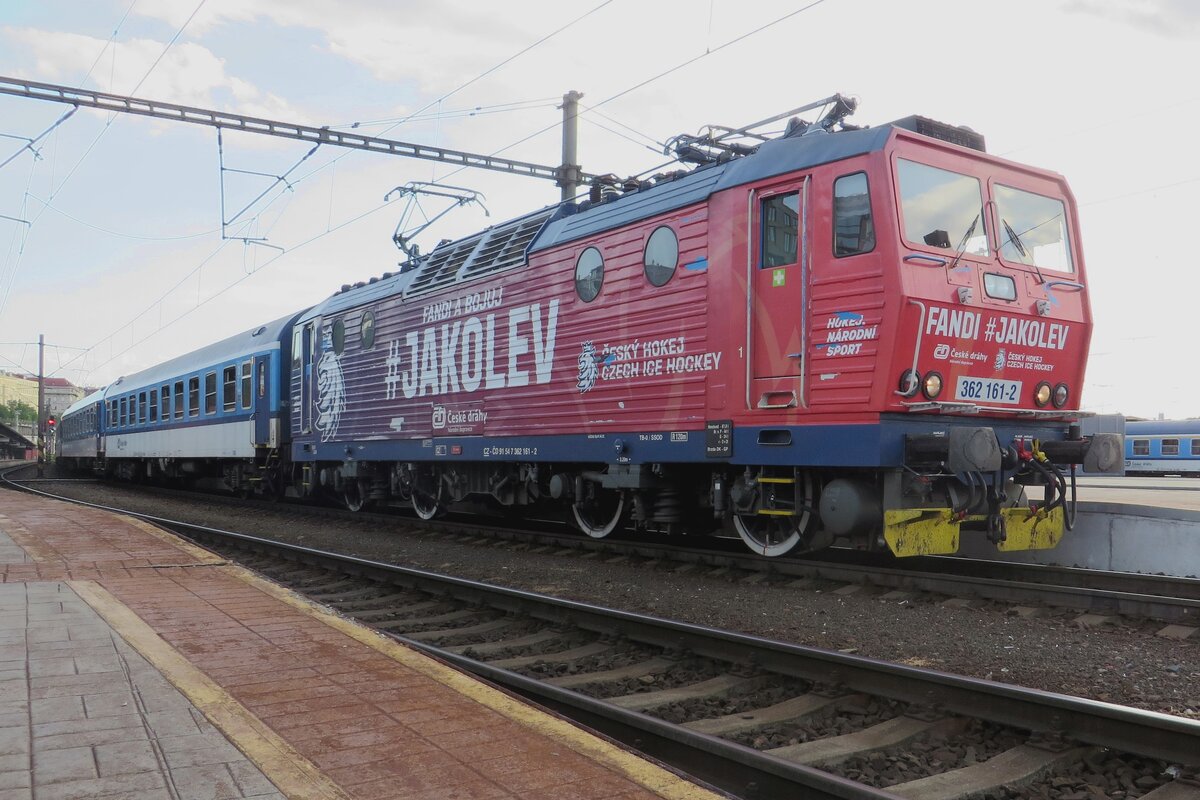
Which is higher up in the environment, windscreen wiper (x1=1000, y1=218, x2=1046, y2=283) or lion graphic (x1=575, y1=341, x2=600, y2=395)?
windscreen wiper (x1=1000, y1=218, x2=1046, y2=283)

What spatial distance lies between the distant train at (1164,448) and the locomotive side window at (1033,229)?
2811 cm

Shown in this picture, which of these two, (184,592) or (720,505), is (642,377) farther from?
(184,592)

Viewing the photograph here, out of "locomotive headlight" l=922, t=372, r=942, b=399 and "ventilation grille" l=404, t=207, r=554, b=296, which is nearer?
"locomotive headlight" l=922, t=372, r=942, b=399

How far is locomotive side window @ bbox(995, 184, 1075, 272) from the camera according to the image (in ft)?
25.7

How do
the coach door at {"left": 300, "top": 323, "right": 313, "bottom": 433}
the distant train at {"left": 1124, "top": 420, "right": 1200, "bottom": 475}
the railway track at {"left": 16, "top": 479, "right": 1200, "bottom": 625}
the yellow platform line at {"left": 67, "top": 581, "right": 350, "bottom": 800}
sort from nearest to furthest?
the yellow platform line at {"left": 67, "top": 581, "right": 350, "bottom": 800} → the railway track at {"left": 16, "top": 479, "right": 1200, "bottom": 625} → the coach door at {"left": 300, "top": 323, "right": 313, "bottom": 433} → the distant train at {"left": 1124, "top": 420, "right": 1200, "bottom": 475}

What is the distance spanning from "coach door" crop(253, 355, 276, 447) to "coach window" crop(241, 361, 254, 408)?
40 cm

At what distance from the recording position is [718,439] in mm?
8078

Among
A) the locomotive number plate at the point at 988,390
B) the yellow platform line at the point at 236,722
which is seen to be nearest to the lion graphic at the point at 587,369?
the locomotive number plate at the point at 988,390

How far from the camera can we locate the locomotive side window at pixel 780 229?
761 centimetres

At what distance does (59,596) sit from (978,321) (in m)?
7.01

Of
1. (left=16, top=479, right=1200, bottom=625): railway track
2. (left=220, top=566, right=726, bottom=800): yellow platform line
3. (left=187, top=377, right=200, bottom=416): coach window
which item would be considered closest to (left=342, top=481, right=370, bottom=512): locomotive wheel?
(left=16, top=479, right=1200, bottom=625): railway track

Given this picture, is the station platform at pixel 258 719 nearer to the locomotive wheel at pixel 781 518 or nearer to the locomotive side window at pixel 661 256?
the locomotive wheel at pixel 781 518

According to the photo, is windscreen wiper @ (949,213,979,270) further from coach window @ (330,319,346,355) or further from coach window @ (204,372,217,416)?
coach window @ (204,372,217,416)

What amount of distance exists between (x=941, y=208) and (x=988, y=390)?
60.0 inches
